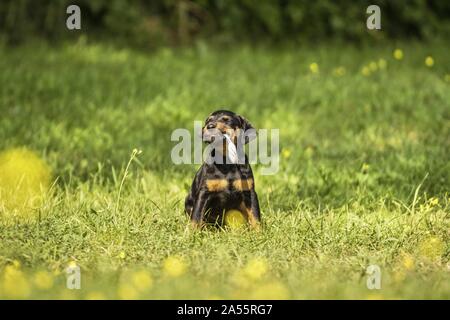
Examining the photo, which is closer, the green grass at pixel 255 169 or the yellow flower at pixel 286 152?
the green grass at pixel 255 169

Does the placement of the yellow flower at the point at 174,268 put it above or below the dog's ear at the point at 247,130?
below

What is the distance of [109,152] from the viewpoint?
648 centimetres

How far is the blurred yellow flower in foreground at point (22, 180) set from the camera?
5008mm

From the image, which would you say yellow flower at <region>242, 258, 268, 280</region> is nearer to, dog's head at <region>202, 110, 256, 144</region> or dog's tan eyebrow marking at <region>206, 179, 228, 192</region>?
dog's tan eyebrow marking at <region>206, 179, 228, 192</region>

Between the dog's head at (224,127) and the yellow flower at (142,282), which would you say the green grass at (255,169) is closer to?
the yellow flower at (142,282)

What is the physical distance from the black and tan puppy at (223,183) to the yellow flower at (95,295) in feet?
2.68

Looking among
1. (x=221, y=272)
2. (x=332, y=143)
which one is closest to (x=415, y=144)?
(x=332, y=143)

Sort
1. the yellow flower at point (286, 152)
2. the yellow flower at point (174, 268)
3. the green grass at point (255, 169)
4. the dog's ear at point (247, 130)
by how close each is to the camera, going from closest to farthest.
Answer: the yellow flower at point (174, 268)
the green grass at point (255, 169)
the dog's ear at point (247, 130)
the yellow flower at point (286, 152)

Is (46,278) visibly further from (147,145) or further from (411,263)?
(147,145)

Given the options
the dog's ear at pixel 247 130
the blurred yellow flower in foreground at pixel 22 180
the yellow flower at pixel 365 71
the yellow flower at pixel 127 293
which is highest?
the yellow flower at pixel 365 71

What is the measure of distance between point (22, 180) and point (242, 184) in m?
1.87

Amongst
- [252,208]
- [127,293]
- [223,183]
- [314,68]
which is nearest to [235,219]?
[252,208]

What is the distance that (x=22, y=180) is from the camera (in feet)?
18.4

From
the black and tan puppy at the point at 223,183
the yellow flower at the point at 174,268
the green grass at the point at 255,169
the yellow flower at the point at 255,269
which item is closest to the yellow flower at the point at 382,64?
the green grass at the point at 255,169
